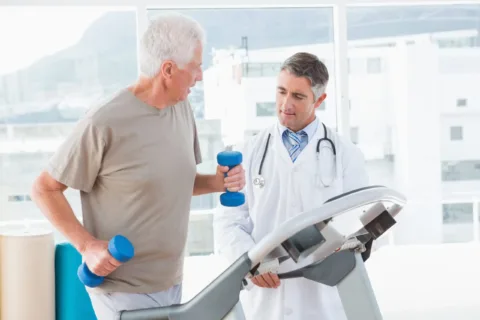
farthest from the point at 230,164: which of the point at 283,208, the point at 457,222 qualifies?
the point at 457,222

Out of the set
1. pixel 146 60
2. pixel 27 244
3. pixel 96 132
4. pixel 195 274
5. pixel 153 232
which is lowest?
pixel 195 274

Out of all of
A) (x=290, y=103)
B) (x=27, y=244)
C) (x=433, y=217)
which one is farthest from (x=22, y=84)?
(x=433, y=217)

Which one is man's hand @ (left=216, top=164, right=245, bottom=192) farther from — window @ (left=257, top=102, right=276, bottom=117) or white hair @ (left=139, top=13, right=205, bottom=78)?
window @ (left=257, top=102, right=276, bottom=117)

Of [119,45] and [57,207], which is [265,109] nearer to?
[119,45]

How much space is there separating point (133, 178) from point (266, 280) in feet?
1.92

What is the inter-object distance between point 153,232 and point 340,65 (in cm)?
305

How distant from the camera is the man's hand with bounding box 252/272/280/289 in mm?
2160

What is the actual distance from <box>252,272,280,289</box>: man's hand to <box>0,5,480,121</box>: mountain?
8.91 ft

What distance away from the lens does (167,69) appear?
182cm

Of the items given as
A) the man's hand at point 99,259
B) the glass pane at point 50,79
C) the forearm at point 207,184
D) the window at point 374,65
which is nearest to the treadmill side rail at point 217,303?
the man's hand at point 99,259

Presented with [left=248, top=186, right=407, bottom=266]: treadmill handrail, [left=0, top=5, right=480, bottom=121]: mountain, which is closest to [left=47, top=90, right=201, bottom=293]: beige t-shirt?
[left=248, top=186, right=407, bottom=266]: treadmill handrail

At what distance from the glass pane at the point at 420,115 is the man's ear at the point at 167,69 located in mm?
3658

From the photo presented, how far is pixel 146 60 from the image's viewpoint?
1842 millimetres

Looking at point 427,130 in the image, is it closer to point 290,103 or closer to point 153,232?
point 290,103
